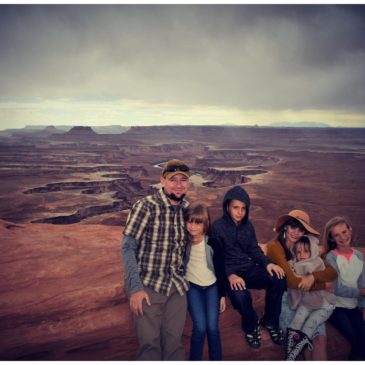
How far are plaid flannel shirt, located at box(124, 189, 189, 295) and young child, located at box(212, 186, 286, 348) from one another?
21.7 inches

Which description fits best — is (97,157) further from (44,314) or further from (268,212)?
(44,314)

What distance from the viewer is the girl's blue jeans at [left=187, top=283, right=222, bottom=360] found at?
3223mm

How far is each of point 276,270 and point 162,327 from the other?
1406mm

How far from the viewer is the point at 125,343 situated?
3.65 meters

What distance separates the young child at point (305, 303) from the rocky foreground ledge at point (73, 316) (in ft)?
1.01

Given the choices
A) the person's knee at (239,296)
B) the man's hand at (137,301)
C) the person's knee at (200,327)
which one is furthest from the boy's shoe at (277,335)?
the man's hand at (137,301)

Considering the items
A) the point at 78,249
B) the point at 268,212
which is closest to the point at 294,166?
the point at 268,212

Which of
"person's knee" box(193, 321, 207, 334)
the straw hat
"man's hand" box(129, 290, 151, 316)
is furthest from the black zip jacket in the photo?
"man's hand" box(129, 290, 151, 316)

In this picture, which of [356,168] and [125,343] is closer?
[125,343]

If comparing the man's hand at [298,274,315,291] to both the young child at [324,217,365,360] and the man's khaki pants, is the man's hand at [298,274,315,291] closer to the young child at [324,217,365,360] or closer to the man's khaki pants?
the young child at [324,217,365,360]

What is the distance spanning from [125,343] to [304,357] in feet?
6.58

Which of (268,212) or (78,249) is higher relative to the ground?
(78,249)

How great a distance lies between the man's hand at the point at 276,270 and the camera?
3533 millimetres

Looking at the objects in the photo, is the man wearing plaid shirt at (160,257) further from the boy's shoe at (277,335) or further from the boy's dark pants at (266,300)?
the boy's shoe at (277,335)
